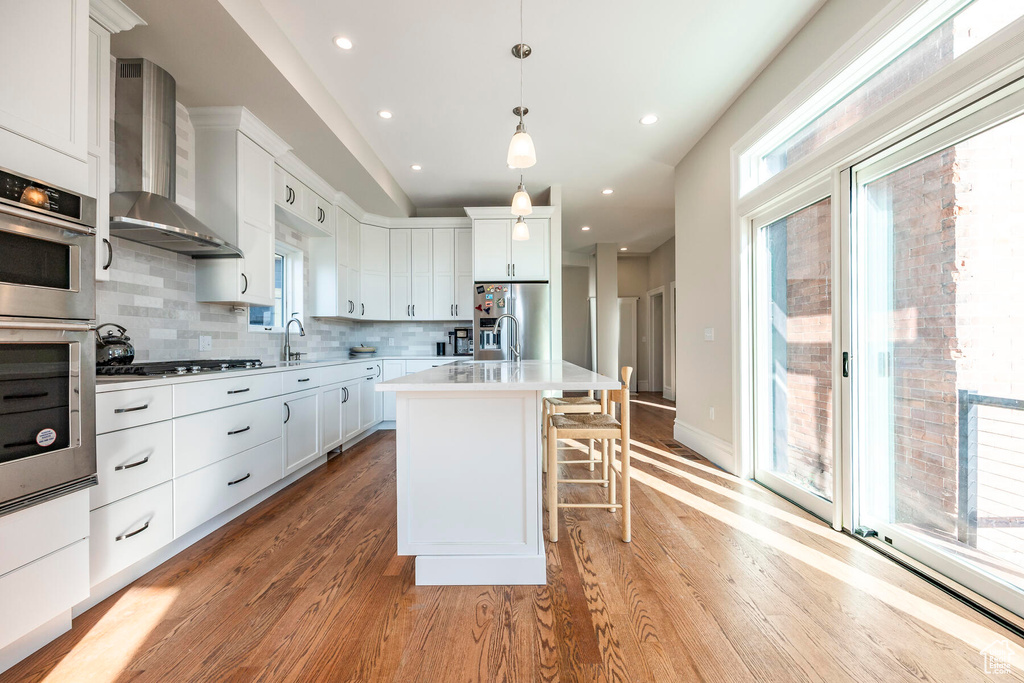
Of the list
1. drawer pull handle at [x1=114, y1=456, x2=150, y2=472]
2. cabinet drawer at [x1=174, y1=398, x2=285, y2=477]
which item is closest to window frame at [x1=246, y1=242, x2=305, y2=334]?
cabinet drawer at [x1=174, y1=398, x2=285, y2=477]

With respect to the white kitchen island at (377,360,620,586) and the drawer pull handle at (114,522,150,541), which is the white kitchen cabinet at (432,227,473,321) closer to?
the white kitchen island at (377,360,620,586)

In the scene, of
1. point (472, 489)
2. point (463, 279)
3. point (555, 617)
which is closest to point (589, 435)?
point (472, 489)

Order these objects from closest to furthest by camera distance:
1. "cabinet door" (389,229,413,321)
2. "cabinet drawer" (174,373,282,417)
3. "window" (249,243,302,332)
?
1. "cabinet drawer" (174,373,282,417)
2. "window" (249,243,302,332)
3. "cabinet door" (389,229,413,321)

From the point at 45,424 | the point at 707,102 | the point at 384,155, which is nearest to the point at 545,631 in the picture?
the point at 45,424

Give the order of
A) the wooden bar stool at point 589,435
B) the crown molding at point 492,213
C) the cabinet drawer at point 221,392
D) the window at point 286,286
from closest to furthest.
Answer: the cabinet drawer at point 221,392 → the wooden bar stool at point 589,435 → the window at point 286,286 → the crown molding at point 492,213

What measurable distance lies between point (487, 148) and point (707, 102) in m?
1.82

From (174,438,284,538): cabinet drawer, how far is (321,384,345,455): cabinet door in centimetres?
65

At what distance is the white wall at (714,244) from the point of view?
2.44 metres

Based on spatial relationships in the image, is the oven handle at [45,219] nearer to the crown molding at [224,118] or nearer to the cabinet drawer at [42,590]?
the cabinet drawer at [42,590]

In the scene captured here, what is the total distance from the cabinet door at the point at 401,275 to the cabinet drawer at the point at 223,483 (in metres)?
2.69

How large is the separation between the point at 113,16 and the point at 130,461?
1.94 m

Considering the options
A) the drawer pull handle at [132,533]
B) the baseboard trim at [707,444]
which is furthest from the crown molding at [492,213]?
the drawer pull handle at [132,533]

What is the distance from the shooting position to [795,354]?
2684 mm

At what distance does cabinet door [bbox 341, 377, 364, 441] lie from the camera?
393 cm
